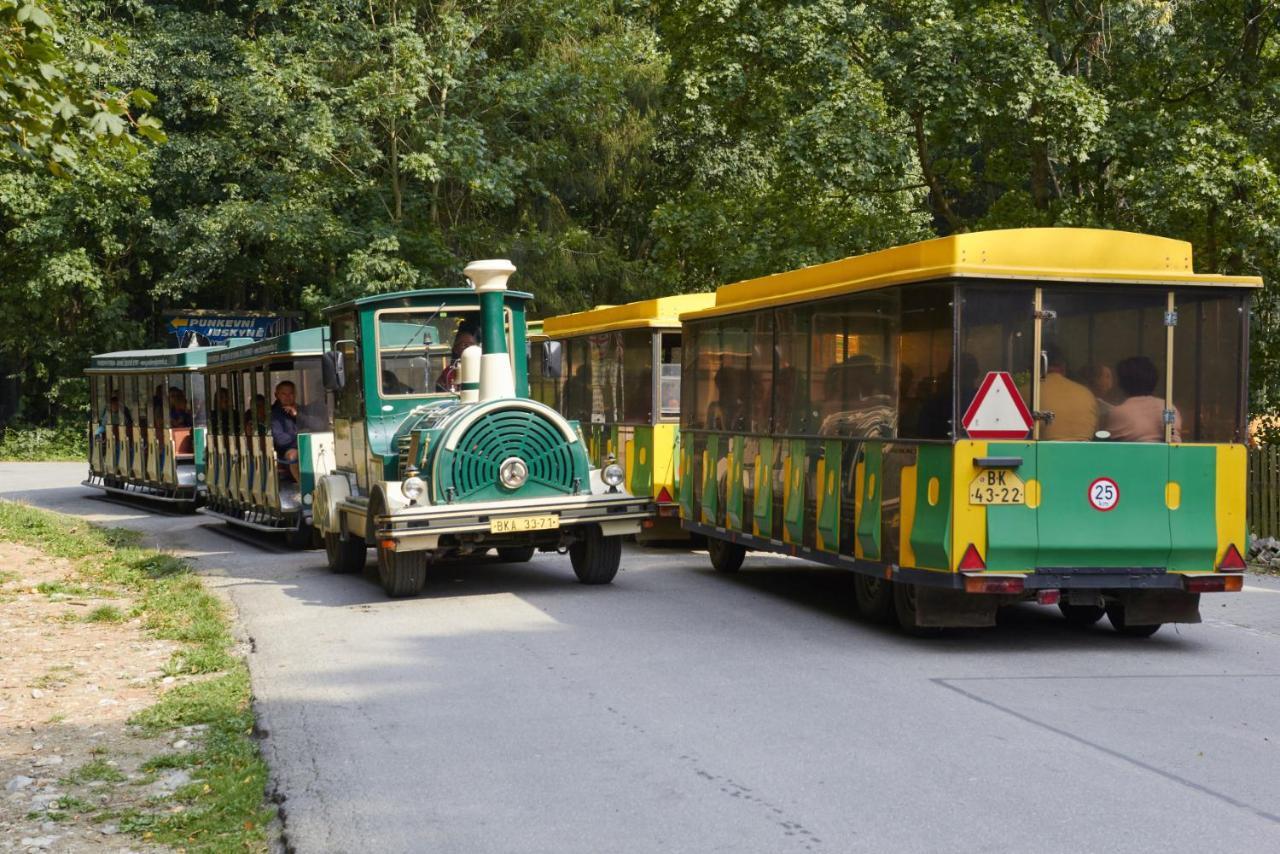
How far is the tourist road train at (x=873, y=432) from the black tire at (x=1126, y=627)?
39 millimetres

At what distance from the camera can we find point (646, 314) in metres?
17.4

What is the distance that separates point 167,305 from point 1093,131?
27829mm

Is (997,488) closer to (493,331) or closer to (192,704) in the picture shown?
(192,704)

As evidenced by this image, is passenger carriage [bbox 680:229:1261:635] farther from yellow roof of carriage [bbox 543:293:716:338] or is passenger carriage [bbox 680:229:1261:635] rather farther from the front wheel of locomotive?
yellow roof of carriage [bbox 543:293:716:338]

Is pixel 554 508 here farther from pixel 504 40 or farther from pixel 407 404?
pixel 504 40

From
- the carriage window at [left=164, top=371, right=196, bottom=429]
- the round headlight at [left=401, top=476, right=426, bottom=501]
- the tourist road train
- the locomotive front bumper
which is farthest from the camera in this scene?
the carriage window at [left=164, top=371, right=196, bottom=429]

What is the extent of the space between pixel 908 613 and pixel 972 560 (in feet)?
3.31

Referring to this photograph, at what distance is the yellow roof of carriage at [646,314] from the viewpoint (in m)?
17.2

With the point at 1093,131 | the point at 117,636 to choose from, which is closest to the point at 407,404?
the point at 117,636

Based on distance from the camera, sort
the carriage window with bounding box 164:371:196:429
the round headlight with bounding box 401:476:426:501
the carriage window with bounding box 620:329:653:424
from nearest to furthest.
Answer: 1. the round headlight with bounding box 401:476:426:501
2. the carriage window with bounding box 620:329:653:424
3. the carriage window with bounding box 164:371:196:429

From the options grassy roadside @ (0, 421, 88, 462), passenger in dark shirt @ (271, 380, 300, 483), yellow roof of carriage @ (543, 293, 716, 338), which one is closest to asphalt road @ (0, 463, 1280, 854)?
yellow roof of carriage @ (543, 293, 716, 338)

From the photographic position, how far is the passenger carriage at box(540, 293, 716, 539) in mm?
17172

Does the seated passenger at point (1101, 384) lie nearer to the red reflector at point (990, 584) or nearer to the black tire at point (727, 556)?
the red reflector at point (990, 584)

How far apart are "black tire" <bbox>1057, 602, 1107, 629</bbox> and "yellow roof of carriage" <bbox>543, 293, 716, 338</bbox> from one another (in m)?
5.97
